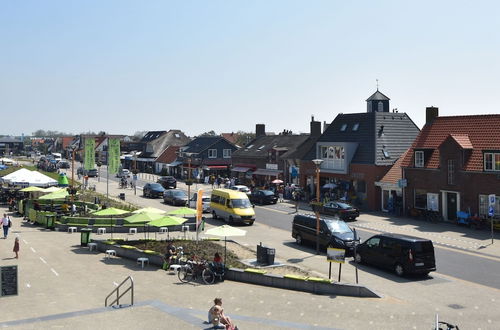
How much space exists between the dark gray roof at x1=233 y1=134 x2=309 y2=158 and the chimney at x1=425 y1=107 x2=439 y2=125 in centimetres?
1961

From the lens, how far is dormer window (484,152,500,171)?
33.3 meters

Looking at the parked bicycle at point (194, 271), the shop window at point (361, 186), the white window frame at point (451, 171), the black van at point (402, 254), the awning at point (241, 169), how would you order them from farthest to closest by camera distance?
1. the awning at point (241, 169)
2. the shop window at point (361, 186)
3. the white window frame at point (451, 171)
4. the black van at point (402, 254)
5. the parked bicycle at point (194, 271)

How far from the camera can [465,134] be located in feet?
121

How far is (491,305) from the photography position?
57.0 feet

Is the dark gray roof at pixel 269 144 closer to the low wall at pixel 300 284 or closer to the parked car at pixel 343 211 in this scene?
the parked car at pixel 343 211

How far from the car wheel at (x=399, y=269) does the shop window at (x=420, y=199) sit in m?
18.1

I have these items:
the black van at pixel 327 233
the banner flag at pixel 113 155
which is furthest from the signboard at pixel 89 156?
the black van at pixel 327 233

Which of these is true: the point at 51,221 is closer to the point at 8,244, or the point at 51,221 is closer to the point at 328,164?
the point at 8,244

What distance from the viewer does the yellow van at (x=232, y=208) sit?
115 ft

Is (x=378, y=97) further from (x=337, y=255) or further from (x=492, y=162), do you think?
(x=337, y=255)

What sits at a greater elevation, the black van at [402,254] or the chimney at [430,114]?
the chimney at [430,114]

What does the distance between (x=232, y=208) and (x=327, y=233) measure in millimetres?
10619

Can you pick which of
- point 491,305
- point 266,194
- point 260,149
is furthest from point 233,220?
point 260,149

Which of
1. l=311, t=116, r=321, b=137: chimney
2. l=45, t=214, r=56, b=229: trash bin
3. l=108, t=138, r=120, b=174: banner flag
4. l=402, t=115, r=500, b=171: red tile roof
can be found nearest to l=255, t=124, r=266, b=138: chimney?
l=311, t=116, r=321, b=137: chimney
